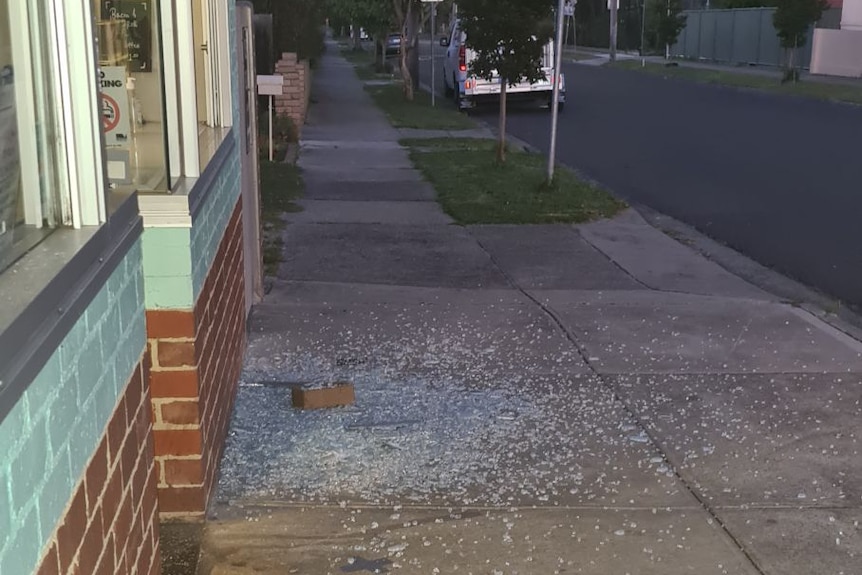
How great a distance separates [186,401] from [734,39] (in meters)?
44.5

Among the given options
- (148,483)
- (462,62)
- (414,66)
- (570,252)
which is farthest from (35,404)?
(414,66)

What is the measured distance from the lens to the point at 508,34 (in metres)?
14.8

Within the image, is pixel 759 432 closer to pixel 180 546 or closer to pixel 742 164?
pixel 180 546

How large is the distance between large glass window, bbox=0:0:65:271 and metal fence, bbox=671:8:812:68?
3889 centimetres

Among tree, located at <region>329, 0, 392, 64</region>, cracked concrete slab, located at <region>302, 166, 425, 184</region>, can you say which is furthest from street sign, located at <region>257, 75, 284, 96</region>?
tree, located at <region>329, 0, 392, 64</region>

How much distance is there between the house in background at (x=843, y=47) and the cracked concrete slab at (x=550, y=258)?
28.0m

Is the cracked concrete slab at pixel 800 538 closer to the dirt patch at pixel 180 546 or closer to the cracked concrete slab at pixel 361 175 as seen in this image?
the dirt patch at pixel 180 546

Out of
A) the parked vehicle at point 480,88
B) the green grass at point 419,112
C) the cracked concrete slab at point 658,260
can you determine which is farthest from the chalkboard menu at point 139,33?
the parked vehicle at point 480,88

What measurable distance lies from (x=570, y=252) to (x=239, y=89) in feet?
13.5

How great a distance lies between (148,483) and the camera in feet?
A: 10.3

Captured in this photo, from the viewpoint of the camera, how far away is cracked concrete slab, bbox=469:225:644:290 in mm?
8398

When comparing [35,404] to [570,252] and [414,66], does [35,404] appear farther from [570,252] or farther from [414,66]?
[414,66]

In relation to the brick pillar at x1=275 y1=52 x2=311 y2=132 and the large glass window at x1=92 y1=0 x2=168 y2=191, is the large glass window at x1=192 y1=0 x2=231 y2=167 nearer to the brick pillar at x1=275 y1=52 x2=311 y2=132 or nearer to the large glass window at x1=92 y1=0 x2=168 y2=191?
the large glass window at x1=92 y1=0 x2=168 y2=191

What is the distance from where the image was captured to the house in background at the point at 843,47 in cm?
3525
